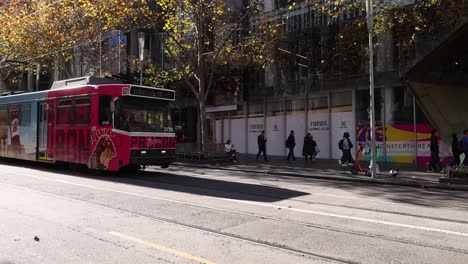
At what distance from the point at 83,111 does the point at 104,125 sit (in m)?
1.32

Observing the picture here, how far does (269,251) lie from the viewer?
592 cm

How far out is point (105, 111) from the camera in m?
15.0

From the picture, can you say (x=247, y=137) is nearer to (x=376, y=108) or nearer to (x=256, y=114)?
(x=256, y=114)

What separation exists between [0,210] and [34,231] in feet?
7.44

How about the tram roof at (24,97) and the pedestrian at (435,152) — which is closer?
the pedestrian at (435,152)

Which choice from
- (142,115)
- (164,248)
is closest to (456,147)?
(142,115)

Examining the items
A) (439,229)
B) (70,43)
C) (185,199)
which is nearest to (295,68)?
(70,43)

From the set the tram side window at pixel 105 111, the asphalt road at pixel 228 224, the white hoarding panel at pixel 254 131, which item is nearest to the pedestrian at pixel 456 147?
the asphalt road at pixel 228 224

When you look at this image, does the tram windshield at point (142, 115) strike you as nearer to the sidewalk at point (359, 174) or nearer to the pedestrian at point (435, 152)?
the sidewalk at point (359, 174)

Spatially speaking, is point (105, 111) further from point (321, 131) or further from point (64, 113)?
point (321, 131)

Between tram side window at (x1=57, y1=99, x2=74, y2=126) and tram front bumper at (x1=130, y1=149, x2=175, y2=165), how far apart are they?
332cm

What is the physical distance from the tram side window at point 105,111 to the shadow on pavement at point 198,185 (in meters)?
1.96

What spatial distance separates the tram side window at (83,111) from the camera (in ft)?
50.7

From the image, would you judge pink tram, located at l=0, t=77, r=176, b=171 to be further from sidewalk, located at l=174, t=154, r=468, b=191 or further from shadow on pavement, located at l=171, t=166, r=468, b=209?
shadow on pavement, located at l=171, t=166, r=468, b=209
